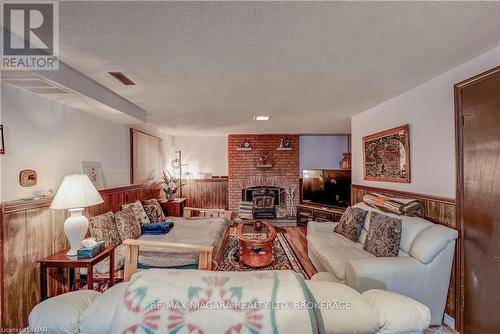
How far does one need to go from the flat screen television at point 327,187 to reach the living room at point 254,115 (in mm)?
834

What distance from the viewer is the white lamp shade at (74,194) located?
213 centimetres

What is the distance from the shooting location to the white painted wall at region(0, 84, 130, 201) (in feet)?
6.31

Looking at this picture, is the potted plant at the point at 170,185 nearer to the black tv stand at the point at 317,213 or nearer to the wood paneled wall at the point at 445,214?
the black tv stand at the point at 317,213

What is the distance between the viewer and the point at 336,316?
76 centimetres

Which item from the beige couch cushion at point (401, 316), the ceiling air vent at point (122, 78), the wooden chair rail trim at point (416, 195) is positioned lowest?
the beige couch cushion at point (401, 316)

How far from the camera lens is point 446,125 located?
86.0 inches

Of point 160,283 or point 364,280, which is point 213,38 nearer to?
point 160,283

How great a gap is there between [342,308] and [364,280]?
52.0 inches

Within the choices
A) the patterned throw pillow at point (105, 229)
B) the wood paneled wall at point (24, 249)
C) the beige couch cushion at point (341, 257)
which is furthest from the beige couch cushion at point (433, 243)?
the wood paneled wall at point (24, 249)

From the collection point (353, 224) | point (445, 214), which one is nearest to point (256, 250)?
point (353, 224)

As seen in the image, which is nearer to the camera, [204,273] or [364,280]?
[204,273]

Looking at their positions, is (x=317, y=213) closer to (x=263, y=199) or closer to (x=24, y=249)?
(x=263, y=199)

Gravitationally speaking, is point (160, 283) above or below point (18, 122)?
below

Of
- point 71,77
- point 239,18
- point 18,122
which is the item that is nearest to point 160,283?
point 239,18
